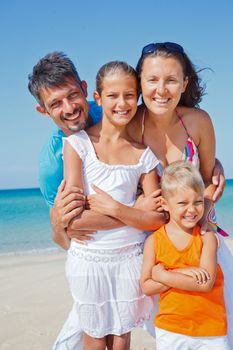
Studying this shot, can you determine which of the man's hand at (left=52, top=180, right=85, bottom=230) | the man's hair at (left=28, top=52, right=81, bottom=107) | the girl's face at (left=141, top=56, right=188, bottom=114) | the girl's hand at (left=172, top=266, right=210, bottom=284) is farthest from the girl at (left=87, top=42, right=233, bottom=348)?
the man's hair at (left=28, top=52, right=81, bottom=107)

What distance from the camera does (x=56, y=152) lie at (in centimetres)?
360

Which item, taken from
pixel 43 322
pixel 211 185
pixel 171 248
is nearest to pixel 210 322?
pixel 171 248

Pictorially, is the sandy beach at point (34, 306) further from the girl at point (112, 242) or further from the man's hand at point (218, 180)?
the man's hand at point (218, 180)

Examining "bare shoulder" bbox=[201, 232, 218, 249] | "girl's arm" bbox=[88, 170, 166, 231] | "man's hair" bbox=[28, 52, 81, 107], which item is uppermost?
"man's hair" bbox=[28, 52, 81, 107]

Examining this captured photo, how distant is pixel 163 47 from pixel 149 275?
5.37 feet

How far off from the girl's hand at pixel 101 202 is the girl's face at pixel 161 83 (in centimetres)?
70

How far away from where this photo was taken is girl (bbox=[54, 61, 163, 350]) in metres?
3.19

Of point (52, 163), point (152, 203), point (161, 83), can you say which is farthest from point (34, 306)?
point (161, 83)

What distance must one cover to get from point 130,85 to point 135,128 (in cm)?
42

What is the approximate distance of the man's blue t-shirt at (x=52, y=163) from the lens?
3.57m

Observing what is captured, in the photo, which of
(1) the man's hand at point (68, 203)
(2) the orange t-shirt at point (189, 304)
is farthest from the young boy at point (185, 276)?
(1) the man's hand at point (68, 203)

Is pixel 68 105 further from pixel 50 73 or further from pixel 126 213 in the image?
pixel 126 213

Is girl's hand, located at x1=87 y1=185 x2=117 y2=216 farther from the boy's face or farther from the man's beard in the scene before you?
the man's beard

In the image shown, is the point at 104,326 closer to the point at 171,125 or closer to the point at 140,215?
the point at 140,215
